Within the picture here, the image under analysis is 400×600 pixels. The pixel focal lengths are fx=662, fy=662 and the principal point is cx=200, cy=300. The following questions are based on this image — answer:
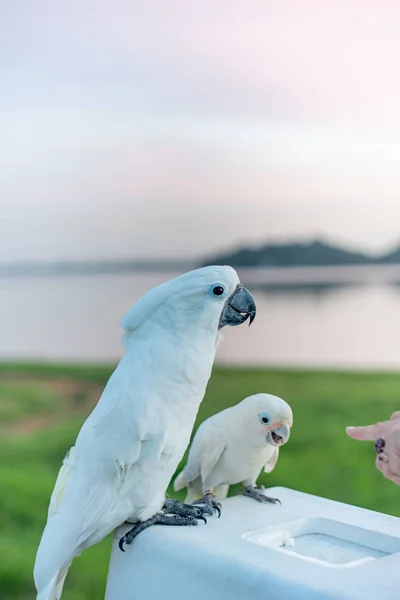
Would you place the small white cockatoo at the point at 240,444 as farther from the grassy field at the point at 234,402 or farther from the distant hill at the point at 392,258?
the distant hill at the point at 392,258

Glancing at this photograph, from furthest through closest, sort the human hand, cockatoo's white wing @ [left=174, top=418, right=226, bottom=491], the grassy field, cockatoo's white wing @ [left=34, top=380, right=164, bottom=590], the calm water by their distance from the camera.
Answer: the calm water, the grassy field, cockatoo's white wing @ [left=174, top=418, right=226, bottom=491], cockatoo's white wing @ [left=34, top=380, right=164, bottom=590], the human hand

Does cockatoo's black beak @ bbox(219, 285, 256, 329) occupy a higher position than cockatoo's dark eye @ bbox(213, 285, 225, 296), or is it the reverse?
cockatoo's dark eye @ bbox(213, 285, 225, 296)

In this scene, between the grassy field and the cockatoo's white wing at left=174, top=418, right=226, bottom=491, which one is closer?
the cockatoo's white wing at left=174, top=418, right=226, bottom=491

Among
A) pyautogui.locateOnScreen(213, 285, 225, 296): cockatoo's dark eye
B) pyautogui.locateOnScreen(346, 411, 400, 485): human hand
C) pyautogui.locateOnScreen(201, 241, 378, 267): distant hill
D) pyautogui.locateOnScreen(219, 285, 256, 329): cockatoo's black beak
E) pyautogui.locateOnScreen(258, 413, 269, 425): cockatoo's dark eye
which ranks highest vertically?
pyautogui.locateOnScreen(201, 241, 378, 267): distant hill

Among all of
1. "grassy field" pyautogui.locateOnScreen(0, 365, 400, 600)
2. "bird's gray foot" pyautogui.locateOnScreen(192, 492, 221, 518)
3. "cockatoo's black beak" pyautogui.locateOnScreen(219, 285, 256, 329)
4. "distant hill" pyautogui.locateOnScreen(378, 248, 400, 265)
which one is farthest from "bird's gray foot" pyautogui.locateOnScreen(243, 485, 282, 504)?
"distant hill" pyautogui.locateOnScreen(378, 248, 400, 265)

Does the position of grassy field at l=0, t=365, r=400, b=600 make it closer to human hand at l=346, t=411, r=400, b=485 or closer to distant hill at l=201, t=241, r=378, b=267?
distant hill at l=201, t=241, r=378, b=267

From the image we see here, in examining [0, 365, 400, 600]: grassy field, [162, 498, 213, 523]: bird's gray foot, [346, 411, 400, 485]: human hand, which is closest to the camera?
[346, 411, 400, 485]: human hand

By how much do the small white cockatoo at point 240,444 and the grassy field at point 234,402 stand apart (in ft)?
4.51

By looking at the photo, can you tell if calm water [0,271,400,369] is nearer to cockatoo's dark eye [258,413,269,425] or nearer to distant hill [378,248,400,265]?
distant hill [378,248,400,265]

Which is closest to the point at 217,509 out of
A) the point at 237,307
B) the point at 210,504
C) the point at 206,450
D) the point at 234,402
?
the point at 210,504

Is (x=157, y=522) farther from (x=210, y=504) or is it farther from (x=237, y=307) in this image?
(x=237, y=307)

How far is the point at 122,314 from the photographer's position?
3.11 meters

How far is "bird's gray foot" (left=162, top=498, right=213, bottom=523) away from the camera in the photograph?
152cm

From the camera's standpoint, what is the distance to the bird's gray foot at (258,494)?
1674mm
